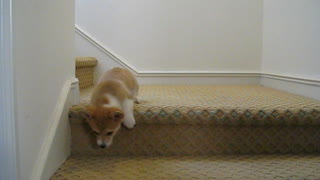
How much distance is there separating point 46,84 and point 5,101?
30 cm

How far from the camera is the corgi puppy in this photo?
125 centimetres

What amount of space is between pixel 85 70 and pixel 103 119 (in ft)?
3.99

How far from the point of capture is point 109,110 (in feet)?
4.14

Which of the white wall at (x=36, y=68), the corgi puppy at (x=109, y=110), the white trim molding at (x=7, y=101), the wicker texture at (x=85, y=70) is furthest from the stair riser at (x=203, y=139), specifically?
the wicker texture at (x=85, y=70)

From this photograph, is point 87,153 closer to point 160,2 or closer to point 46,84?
point 46,84

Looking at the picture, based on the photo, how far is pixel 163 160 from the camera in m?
1.35

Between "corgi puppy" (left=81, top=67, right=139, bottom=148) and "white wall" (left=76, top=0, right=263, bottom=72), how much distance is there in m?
1.07

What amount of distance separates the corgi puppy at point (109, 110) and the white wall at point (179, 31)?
107 centimetres

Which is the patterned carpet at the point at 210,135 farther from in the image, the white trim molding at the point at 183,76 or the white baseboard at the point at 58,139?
the white trim molding at the point at 183,76

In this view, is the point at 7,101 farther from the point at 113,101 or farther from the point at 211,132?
the point at 211,132

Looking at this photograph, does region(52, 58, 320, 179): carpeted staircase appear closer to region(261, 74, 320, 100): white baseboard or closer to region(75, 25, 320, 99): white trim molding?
region(261, 74, 320, 100): white baseboard

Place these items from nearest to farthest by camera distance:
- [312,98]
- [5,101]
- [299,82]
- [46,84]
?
[5,101], [46,84], [312,98], [299,82]

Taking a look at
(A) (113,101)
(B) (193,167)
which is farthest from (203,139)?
(A) (113,101)

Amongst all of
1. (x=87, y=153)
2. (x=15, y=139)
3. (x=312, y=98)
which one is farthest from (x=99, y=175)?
(x=312, y=98)
